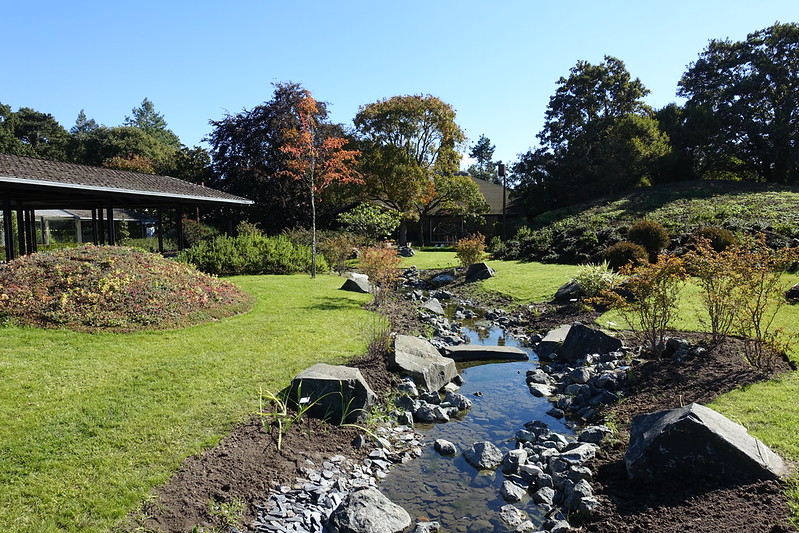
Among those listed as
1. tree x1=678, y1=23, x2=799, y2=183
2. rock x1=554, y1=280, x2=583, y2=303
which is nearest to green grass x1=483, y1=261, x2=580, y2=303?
rock x1=554, y1=280, x2=583, y2=303

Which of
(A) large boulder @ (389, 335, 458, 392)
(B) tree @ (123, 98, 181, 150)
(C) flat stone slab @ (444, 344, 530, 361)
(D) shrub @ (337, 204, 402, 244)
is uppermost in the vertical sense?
(B) tree @ (123, 98, 181, 150)

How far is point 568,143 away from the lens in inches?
1377

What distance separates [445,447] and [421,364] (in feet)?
6.36

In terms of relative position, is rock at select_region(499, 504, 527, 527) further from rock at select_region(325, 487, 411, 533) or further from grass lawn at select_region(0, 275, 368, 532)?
grass lawn at select_region(0, 275, 368, 532)

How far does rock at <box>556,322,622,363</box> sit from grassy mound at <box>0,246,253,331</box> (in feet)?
19.8

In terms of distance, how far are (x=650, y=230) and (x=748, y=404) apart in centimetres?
1267

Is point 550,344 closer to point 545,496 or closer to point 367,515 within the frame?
point 545,496

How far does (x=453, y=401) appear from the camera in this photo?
627 centimetres

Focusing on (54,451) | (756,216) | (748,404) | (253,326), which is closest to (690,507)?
(748,404)

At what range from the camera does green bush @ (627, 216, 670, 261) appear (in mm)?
16266

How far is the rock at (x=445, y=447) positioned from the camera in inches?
197

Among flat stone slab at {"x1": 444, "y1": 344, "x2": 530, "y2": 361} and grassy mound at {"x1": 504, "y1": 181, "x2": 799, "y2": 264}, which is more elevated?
grassy mound at {"x1": 504, "y1": 181, "x2": 799, "y2": 264}

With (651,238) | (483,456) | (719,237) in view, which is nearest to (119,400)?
(483,456)

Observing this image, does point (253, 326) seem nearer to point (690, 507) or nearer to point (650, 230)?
point (690, 507)
